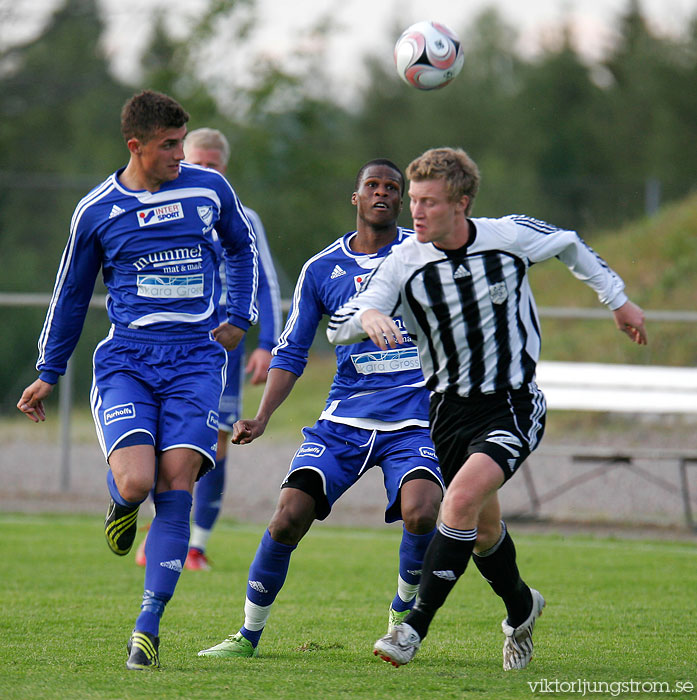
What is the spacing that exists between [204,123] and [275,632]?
1747 cm

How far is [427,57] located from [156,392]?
253cm

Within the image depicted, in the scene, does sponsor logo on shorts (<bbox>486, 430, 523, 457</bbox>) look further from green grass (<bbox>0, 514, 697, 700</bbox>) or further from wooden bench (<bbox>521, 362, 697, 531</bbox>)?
wooden bench (<bbox>521, 362, 697, 531</bbox>)

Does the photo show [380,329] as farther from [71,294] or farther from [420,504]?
[71,294]

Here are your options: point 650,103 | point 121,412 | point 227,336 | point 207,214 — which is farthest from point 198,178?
point 650,103

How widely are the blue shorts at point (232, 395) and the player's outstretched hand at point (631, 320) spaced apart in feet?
11.9

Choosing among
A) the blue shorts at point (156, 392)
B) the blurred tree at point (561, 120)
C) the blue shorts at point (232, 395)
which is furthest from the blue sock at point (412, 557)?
the blurred tree at point (561, 120)

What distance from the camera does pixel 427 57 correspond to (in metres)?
6.07

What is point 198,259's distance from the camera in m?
4.94

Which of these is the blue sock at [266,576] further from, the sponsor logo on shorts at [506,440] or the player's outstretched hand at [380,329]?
the player's outstretched hand at [380,329]

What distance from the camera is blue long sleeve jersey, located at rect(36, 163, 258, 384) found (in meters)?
4.84

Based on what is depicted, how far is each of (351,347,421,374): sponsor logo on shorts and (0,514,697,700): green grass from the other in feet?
4.16

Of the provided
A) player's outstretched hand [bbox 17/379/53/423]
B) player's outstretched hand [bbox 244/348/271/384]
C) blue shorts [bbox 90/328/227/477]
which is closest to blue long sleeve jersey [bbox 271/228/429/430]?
blue shorts [bbox 90/328/227/477]

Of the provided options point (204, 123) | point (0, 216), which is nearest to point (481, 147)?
point (204, 123)

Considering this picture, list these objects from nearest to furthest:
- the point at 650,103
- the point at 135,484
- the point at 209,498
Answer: the point at 135,484, the point at 209,498, the point at 650,103
